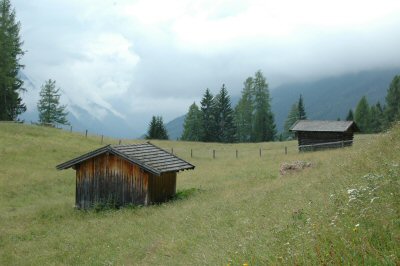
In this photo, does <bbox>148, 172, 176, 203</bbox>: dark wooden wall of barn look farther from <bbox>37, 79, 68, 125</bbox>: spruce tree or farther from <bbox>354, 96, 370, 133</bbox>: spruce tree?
<bbox>354, 96, 370, 133</bbox>: spruce tree

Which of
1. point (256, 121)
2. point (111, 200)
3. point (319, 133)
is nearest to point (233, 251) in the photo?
point (111, 200)

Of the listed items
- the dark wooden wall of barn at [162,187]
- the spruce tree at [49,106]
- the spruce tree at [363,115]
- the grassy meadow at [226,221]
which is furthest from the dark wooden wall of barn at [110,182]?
the spruce tree at [363,115]

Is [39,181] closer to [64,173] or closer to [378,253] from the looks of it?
[64,173]

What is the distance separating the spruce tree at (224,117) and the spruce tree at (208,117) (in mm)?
789

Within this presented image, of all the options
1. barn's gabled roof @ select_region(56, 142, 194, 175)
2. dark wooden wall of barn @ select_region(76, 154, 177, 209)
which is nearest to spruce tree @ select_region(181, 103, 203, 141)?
barn's gabled roof @ select_region(56, 142, 194, 175)

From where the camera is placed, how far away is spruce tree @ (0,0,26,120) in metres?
57.1

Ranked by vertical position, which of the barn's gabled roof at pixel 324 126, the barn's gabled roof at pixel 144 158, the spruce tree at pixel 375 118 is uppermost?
the spruce tree at pixel 375 118

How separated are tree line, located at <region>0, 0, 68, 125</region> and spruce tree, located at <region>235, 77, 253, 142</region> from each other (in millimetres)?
34113

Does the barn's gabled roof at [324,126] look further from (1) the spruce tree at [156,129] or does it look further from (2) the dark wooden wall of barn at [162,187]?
(1) the spruce tree at [156,129]

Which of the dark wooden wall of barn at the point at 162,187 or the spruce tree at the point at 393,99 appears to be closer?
the dark wooden wall of barn at the point at 162,187

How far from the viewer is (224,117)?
278 ft

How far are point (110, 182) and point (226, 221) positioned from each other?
1347cm

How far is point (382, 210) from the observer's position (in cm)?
663

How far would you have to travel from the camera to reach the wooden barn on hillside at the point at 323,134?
4755 cm
